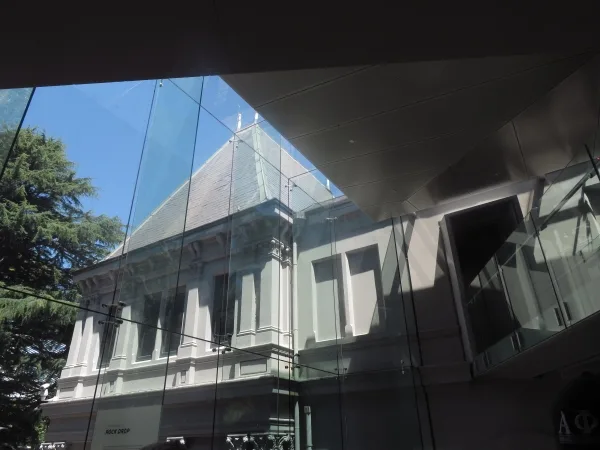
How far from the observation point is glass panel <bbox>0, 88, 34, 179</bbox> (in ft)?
8.52

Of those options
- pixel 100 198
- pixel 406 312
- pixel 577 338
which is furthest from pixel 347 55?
pixel 406 312

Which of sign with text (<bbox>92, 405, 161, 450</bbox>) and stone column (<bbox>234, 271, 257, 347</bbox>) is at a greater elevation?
stone column (<bbox>234, 271, 257, 347</bbox>)

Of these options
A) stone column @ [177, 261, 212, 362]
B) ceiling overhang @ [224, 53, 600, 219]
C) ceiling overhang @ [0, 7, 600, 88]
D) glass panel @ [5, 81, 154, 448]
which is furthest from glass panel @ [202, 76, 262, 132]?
ceiling overhang @ [0, 7, 600, 88]

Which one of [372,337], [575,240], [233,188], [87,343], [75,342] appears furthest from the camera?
[372,337]

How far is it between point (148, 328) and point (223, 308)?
5.87 ft

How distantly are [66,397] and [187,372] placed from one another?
2.03 metres

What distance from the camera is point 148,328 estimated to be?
4699mm

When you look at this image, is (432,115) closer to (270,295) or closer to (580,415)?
(580,415)

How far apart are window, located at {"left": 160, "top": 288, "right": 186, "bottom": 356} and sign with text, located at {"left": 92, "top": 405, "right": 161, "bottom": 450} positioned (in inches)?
32.1

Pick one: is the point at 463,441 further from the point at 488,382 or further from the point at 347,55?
the point at 347,55

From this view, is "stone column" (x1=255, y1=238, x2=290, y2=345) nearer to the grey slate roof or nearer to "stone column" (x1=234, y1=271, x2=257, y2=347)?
"stone column" (x1=234, y1=271, x2=257, y2=347)

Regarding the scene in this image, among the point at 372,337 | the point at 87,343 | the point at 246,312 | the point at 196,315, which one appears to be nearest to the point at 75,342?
the point at 87,343

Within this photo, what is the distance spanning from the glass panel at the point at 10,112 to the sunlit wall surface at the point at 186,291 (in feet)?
6.03

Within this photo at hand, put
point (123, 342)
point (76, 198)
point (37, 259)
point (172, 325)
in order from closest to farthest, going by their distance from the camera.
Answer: point (123, 342), point (172, 325), point (37, 259), point (76, 198)
